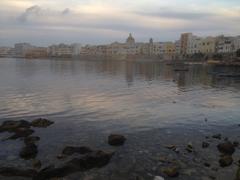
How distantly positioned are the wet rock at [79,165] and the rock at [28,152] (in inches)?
93.9

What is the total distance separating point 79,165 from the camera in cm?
1434

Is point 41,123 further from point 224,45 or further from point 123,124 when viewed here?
point 224,45

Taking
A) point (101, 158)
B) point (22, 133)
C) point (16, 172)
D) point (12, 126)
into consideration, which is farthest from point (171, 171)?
point (12, 126)

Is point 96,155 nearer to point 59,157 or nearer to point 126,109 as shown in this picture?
point 59,157

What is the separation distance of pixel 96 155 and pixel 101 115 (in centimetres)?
1065

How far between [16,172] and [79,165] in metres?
3.05

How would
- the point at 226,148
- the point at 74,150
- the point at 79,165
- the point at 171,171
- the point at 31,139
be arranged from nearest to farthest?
1. the point at 171,171
2. the point at 79,165
3. the point at 74,150
4. the point at 226,148
5. the point at 31,139

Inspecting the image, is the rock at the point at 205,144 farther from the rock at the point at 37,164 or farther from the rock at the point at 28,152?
the rock at the point at 28,152

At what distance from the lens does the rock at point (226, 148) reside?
16.7 metres

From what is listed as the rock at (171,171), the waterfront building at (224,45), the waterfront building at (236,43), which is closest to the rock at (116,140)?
the rock at (171,171)

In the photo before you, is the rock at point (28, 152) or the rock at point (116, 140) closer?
the rock at point (28, 152)

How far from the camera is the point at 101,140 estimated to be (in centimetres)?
1861

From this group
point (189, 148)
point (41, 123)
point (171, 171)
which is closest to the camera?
point (171, 171)

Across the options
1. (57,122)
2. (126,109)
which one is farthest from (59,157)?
(126,109)
